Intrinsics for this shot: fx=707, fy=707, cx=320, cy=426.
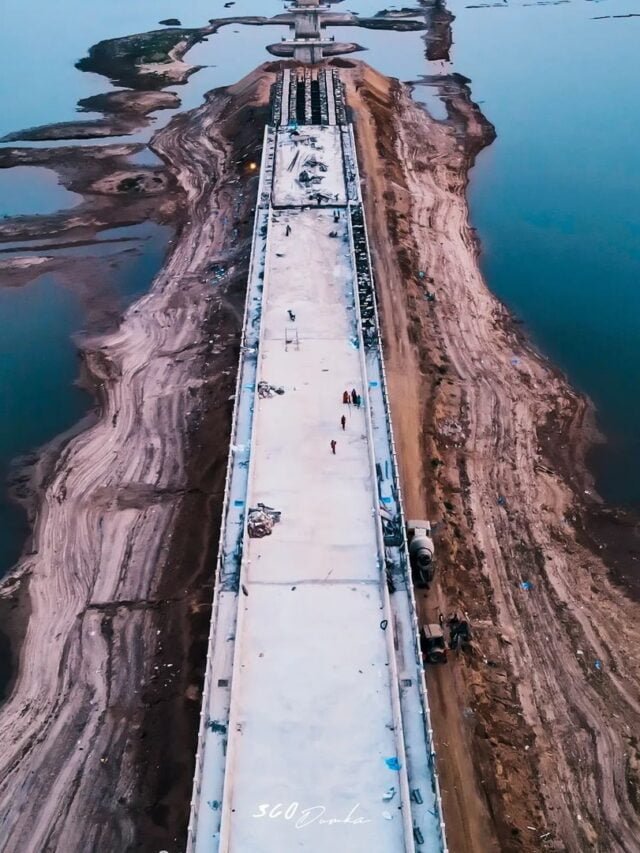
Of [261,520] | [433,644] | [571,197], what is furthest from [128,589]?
[571,197]

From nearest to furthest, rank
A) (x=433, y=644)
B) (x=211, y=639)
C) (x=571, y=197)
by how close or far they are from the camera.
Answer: (x=211, y=639), (x=433, y=644), (x=571, y=197)

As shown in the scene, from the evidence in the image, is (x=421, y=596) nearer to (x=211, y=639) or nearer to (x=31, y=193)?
(x=211, y=639)

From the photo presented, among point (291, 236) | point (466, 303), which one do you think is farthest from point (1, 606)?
point (466, 303)

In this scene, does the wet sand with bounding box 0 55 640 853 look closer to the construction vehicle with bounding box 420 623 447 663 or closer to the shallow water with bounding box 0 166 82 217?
the construction vehicle with bounding box 420 623 447 663

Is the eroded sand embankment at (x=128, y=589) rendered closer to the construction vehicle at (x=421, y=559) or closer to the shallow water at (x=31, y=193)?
the construction vehicle at (x=421, y=559)

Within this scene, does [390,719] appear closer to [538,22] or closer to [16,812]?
[16,812]

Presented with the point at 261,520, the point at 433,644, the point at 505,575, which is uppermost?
the point at 261,520

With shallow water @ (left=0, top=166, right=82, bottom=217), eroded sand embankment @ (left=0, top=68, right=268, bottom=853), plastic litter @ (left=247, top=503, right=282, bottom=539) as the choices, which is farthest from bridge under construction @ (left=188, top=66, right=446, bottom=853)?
shallow water @ (left=0, top=166, right=82, bottom=217)
